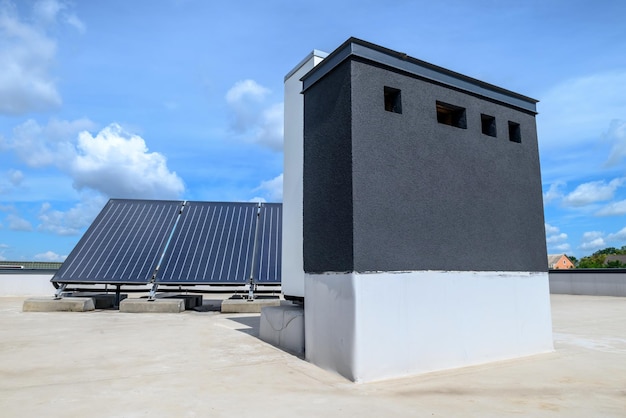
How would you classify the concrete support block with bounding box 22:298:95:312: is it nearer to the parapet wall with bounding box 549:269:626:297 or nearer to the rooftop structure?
the rooftop structure

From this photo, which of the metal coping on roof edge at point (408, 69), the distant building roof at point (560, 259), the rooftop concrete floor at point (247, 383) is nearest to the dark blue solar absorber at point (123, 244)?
the rooftop concrete floor at point (247, 383)

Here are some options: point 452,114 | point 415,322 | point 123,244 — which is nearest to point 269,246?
point 123,244

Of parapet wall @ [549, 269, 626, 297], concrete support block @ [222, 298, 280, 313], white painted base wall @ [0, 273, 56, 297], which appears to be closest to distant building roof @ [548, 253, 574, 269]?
parapet wall @ [549, 269, 626, 297]

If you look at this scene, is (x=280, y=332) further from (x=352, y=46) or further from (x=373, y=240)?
(x=352, y=46)

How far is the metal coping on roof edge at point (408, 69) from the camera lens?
19.9 ft

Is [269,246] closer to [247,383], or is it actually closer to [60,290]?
[60,290]

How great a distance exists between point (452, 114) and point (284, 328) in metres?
5.05

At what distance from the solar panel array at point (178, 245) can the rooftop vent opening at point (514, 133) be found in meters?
7.58

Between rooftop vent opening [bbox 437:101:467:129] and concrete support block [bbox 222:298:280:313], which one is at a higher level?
rooftop vent opening [bbox 437:101:467:129]

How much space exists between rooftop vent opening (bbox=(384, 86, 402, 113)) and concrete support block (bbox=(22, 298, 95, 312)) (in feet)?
36.8

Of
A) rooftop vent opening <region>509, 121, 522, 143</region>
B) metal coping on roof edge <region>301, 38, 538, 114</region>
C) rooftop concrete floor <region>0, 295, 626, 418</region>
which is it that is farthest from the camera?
rooftop vent opening <region>509, 121, 522, 143</region>

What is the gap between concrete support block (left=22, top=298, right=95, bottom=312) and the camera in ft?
40.6

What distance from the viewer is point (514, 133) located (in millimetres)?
8266

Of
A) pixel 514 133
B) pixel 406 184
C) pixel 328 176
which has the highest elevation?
pixel 514 133
